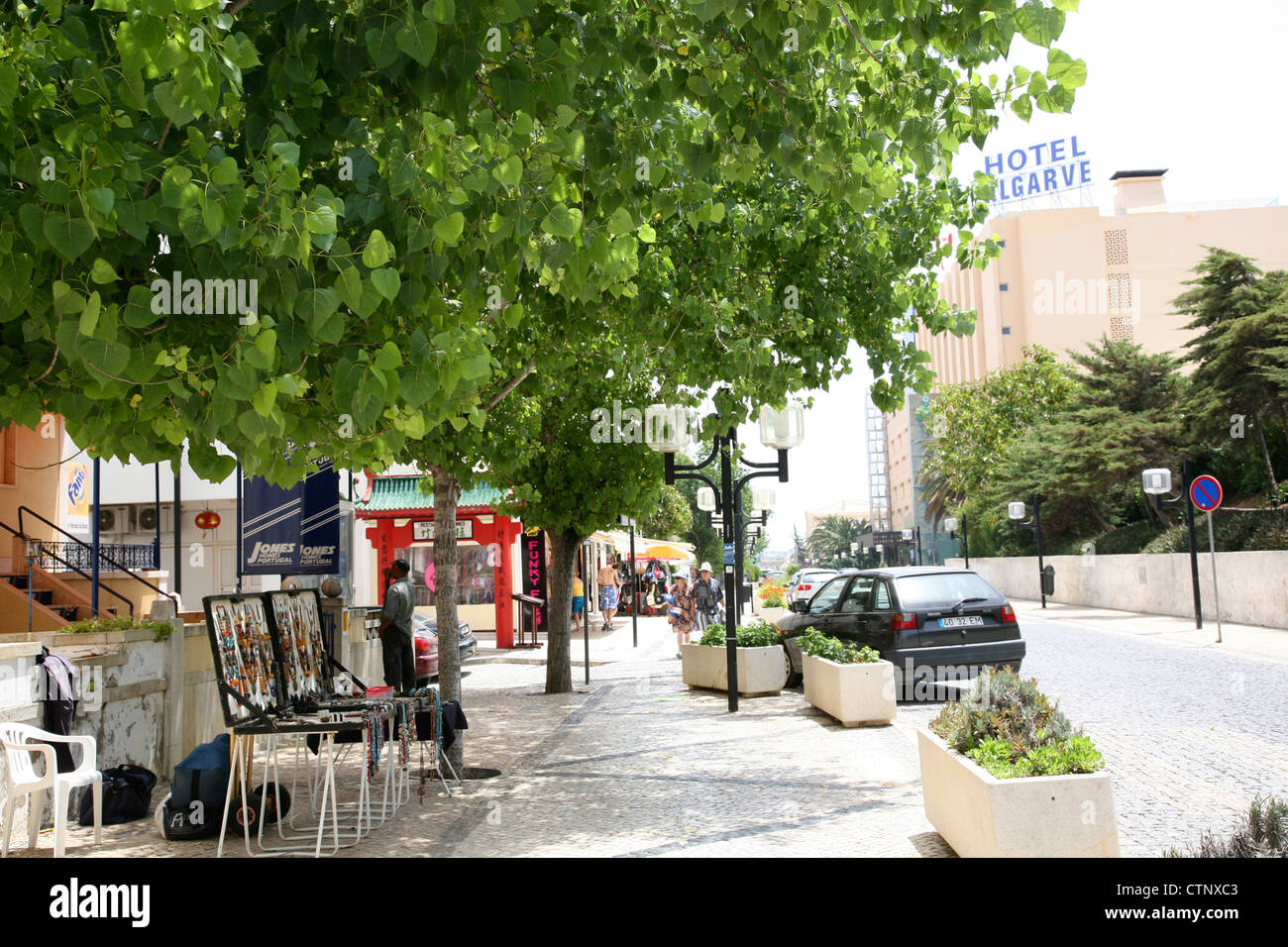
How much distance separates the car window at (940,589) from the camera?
1221 centimetres

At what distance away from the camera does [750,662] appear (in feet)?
46.6

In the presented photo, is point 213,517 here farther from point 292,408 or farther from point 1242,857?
point 1242,857

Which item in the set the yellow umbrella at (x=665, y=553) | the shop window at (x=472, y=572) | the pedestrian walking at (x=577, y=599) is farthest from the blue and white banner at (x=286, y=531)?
the yellow umbrella at (x=665, y=553)

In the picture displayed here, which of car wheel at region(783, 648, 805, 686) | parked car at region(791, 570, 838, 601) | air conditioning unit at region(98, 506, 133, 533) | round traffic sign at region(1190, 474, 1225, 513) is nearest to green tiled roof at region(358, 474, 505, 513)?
air conditioning unit at region(98, 506, 133, 533)

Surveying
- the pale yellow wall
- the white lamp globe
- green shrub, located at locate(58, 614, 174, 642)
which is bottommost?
green shrub, located at locate(58, 614, 174, 642)

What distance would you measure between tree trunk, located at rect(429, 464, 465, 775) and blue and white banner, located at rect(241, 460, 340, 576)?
9.60 ft

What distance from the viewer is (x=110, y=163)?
136 inches

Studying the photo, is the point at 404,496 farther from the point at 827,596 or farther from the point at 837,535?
the point at 837,535

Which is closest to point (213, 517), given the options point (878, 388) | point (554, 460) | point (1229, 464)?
point (554, 460)

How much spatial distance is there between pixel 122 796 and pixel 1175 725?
361 inches

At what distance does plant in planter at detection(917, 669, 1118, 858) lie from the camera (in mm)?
4875

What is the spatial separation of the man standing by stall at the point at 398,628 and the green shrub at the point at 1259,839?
31.7 feet

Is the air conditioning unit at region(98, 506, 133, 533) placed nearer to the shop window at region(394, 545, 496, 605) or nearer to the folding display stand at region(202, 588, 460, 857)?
the shop window at region(394, 545, 496, 605)
